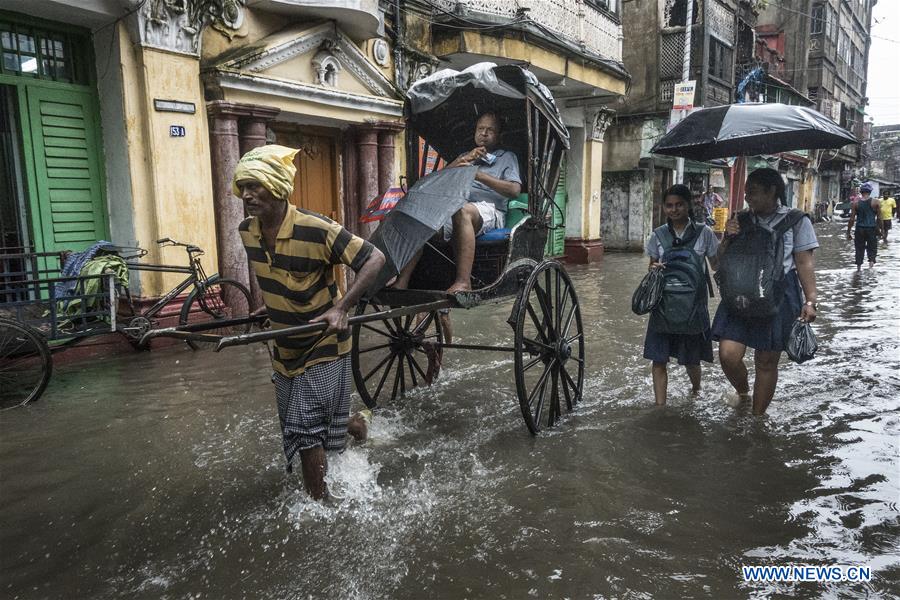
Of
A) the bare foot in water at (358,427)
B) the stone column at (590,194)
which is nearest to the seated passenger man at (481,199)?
the bare foot in water at (358,427)

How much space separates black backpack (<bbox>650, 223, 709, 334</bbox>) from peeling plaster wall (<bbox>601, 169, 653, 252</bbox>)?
15.2 metres

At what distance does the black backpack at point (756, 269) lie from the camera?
4117mm

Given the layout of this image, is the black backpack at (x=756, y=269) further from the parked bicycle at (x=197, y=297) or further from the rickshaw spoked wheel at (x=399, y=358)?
the parked bicycle at (x=197, y=297)

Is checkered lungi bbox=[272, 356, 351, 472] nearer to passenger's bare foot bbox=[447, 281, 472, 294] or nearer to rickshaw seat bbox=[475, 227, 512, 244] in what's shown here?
passenger's bare foot bbox=[447, 281, 472, 294]

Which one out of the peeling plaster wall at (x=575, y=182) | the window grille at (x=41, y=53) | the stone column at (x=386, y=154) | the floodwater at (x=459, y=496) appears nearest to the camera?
the floodwater at (x=459, y=496)

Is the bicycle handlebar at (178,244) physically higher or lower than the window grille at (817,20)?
lower

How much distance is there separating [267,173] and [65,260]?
453cm

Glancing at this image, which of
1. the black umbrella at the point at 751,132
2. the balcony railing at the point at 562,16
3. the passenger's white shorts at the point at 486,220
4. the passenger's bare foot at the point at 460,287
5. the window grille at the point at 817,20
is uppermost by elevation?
the window grille at the point at 817,20

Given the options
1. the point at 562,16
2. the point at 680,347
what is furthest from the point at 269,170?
the point at 562,16

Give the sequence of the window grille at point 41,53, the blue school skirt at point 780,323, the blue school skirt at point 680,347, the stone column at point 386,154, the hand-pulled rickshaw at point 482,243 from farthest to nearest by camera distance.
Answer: the stone column at point 386,154, the window grille at point 41,53, the blue school skirt at point 680,347, the blue school skirt at point 780,323, the hand-pulled rickshaw at point 482,243

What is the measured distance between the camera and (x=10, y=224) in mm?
6477

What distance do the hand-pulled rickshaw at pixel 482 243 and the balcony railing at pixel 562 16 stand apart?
19.0 feet

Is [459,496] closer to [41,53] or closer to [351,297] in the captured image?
[351,297]

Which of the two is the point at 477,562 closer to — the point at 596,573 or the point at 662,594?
the point at 596,573
